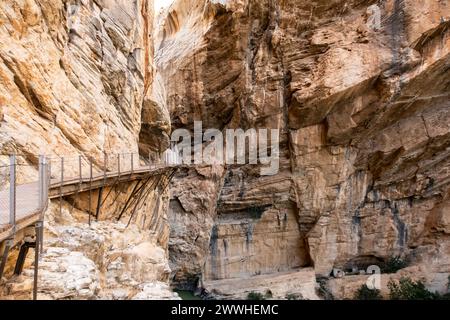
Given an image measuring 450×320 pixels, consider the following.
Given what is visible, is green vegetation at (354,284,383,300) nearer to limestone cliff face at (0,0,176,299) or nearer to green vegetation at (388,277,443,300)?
green vegetation at (388,277,443,300)

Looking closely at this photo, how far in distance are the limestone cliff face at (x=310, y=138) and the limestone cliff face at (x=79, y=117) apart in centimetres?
775

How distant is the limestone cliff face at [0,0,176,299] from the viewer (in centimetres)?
509

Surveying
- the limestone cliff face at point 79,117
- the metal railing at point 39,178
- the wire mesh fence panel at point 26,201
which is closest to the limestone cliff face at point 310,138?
the limestone cliff face at point 79,117

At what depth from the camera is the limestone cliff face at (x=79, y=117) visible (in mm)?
5094

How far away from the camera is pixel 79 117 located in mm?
8281

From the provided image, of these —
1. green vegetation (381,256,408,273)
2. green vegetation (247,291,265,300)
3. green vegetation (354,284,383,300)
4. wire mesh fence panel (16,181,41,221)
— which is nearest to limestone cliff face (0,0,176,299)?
wire mesh fence panel (16,181,41,221)

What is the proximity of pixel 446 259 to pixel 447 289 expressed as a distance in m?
2.09

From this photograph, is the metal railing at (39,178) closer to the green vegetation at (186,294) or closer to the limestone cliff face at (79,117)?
the limestone cliff face at (79,117)

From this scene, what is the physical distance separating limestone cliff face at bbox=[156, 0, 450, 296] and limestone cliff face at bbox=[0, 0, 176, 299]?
7752mm

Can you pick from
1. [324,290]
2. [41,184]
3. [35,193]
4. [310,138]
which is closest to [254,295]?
[324,290]

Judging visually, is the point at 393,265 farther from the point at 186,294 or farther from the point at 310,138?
the point at 186,294

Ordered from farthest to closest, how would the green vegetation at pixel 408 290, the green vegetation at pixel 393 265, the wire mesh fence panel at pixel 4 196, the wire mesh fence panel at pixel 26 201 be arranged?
the green vegetation at pixel 393 265, the green vegetation at pixel 408 290, the wire mesh fence panel at pixel 26 201, the wire mesh fence panel at pixel 4 196
